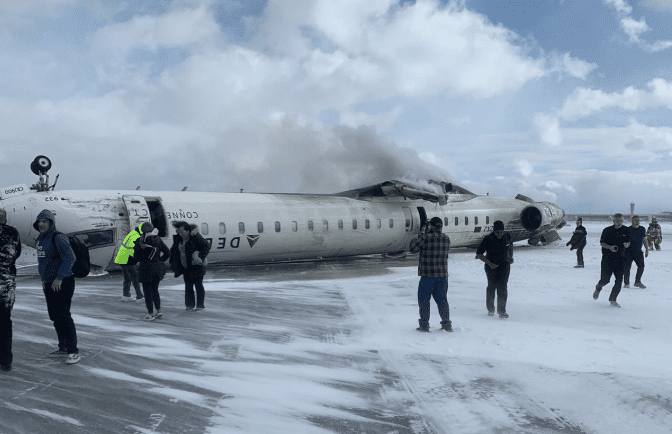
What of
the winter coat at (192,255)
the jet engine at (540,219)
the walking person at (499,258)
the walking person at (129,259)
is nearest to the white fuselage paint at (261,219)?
the jet engine at (540,219)

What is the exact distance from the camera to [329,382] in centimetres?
528

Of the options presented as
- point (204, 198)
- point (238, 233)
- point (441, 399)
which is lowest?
point (441, 399)

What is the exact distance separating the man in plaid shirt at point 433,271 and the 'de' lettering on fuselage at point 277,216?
9076mm

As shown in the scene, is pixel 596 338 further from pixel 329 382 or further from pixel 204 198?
pixel 204 198

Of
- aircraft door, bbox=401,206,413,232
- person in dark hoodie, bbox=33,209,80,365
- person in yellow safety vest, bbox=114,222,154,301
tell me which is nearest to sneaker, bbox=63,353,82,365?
person in dark hoodie, bbox=33,209,80,365

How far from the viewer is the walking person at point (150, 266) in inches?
319

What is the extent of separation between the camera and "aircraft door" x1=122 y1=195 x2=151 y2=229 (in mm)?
13930

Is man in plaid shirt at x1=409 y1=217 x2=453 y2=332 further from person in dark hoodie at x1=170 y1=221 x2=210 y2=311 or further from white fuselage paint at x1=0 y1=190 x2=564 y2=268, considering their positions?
white fuselage paint at x1=0 y1=190 x2=564 y2=268

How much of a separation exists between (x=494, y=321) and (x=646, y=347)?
2.22m

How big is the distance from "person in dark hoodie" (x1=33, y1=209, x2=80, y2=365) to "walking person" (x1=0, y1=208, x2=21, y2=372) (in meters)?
0.27

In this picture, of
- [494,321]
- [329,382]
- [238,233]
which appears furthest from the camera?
[238,233]

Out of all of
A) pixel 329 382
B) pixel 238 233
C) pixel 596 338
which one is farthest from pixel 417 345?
pixel 238 233

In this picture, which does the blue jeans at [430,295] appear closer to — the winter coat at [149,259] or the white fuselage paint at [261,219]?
the winter coat at [149,259]

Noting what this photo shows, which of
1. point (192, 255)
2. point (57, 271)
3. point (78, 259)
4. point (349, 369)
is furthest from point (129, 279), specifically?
point (349, 369)
